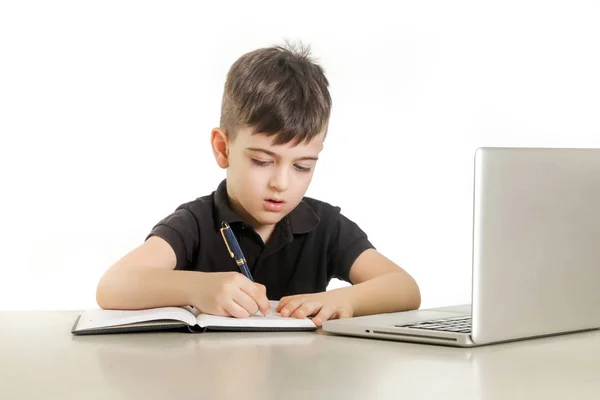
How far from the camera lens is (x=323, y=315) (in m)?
1.23

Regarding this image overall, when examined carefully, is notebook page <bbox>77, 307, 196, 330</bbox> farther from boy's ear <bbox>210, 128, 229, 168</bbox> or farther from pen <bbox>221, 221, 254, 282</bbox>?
boy's ear <bbox>210, 128, 229, 168</bbox>

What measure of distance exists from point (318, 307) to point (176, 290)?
20 centimetres

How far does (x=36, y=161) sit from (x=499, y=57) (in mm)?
1663

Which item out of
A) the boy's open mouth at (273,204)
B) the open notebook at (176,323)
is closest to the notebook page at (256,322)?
the open notebook at (176,323)

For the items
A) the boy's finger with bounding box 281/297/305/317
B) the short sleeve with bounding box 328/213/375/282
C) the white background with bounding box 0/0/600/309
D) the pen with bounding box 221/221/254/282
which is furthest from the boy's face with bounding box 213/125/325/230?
the white background with bounding box 0/0/600/309

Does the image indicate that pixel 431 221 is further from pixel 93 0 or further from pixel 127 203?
pixel 93 0

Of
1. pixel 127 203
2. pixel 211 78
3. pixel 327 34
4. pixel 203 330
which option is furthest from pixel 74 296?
pixel 203 330

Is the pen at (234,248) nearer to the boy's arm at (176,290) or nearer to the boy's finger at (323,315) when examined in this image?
the boy's arm at (176,290)

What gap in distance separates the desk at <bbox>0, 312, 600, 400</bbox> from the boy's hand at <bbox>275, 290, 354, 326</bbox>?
0.41 ft

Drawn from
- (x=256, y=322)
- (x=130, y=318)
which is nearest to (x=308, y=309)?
(x=256, y=322)

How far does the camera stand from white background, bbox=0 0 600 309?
3.08 meters

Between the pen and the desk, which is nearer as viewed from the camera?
the desk

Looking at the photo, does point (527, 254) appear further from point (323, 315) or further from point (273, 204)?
point (273, 204)

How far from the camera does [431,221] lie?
3.37m
